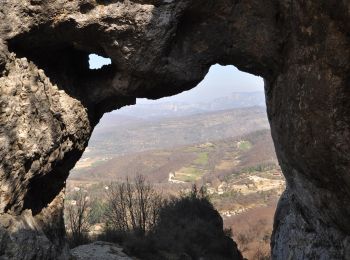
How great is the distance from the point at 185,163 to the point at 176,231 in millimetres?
136263

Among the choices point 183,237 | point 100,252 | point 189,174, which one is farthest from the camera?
point 189,174

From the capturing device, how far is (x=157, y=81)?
1102cm

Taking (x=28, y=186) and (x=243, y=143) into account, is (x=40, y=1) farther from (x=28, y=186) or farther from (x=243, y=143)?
(x=243, y=143)

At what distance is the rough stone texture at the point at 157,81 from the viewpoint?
8.19m

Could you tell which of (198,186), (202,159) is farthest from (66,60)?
(202,159)

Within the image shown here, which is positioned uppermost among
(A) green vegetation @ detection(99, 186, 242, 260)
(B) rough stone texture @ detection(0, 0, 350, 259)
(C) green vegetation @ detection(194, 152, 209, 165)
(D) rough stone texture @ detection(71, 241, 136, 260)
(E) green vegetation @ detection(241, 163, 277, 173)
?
(B) rough stone texture @ detection(0, 0, 350, 259)

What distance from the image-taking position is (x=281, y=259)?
1314 cm

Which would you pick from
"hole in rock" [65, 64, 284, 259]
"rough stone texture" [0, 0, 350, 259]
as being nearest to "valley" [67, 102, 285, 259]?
"hole in rock" [65, 64, 284, 259]

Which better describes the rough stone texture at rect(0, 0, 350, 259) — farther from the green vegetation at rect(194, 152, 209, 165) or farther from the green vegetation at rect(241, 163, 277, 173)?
the green vegetation at rect(194, 152, 209, 165)

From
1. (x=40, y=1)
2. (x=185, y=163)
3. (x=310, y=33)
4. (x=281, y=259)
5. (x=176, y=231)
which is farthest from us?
(x=185, y=163)

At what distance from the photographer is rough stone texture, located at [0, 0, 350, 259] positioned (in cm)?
819

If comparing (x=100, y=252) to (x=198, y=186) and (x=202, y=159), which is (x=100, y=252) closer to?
(x=198, y=186)

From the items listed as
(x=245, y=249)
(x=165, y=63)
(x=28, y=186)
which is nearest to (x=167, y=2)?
(x=165, y=63)

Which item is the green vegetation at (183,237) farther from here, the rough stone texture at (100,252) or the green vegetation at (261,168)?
the green vegetation at (261,168)
